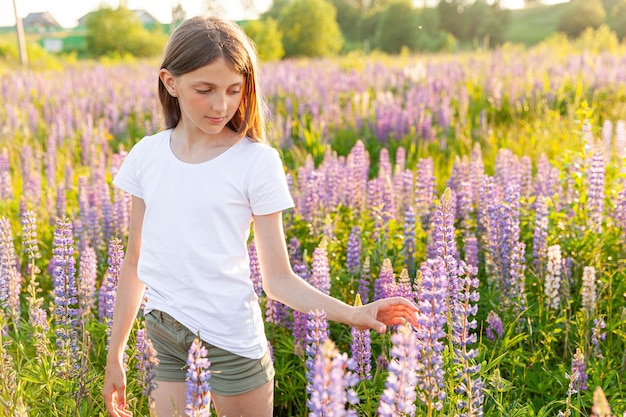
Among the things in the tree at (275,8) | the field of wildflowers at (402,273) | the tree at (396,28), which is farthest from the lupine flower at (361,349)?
the tree at (275,8)

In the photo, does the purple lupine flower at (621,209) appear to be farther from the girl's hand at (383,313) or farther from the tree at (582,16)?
the tree at (582,16)

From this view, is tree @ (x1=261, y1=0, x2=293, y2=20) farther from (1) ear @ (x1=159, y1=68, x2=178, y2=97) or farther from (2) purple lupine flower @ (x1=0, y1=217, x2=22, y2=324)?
(1) ear @ (x1=159, y1=68, x2=178, y2=97)

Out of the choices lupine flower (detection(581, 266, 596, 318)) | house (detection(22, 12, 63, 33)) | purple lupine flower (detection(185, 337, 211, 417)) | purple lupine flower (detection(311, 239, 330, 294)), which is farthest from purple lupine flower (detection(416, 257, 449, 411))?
house (detection(22, 12, 63, 33))

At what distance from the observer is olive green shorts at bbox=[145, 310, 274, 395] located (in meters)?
2.62

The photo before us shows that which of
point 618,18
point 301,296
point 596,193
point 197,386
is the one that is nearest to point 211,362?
point 301,296

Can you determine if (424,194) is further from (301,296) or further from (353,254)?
(301,296)

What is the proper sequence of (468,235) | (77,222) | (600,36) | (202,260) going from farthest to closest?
(600,36), (77,222), (468,235), (202,260)

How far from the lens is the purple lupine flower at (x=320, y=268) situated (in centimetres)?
327

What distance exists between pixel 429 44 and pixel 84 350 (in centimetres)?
5789

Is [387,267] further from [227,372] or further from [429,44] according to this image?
[429,44]

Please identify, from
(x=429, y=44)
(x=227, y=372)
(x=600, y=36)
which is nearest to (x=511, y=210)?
(x=227, y=372)

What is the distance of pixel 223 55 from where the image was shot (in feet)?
8.39

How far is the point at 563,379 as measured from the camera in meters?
3.32

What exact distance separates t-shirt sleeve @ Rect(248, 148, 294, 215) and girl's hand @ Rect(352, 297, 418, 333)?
492 millimetres
